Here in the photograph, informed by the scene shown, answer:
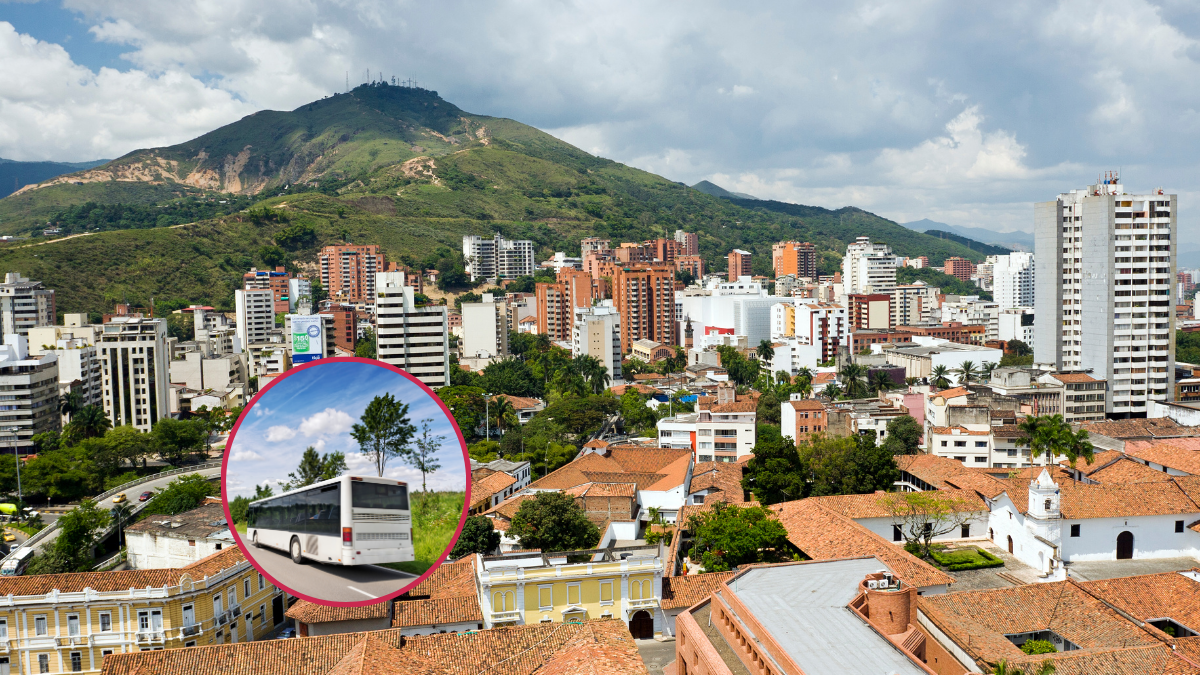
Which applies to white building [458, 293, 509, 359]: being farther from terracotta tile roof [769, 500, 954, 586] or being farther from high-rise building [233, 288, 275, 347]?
terracotta tile roof [769, 500, 954, 586]

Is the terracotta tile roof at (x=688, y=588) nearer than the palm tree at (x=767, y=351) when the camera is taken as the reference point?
Yes

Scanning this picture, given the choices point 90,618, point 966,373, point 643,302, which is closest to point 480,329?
point 643,302

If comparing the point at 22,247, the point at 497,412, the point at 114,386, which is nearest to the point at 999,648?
the point at 497,412

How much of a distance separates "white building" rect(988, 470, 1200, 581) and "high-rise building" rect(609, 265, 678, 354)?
65439 mm

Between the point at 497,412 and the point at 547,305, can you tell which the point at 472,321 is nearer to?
the point at 547,305

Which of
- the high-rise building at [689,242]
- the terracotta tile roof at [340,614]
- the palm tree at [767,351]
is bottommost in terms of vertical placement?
the terracotta tile roof at [340,614]

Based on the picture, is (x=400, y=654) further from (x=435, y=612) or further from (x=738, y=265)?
A: (x=738, y=265)

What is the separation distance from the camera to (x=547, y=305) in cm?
9675

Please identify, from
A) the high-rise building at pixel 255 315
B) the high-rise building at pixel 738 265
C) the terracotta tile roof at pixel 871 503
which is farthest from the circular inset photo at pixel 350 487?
the high-rise building at pixel 738 265

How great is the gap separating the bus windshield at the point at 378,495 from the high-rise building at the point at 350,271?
97205 mm

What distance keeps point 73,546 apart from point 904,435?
124ft

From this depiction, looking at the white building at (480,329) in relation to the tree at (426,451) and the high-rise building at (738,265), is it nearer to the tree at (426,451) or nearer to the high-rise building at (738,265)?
the high-rise building at (738,265)

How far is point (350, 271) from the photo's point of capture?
10575 centimetres

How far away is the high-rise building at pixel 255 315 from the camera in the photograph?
8650cm
